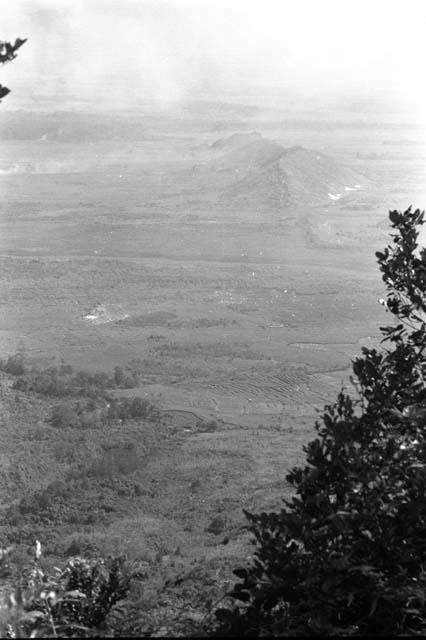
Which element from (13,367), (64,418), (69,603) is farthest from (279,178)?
(69,603)

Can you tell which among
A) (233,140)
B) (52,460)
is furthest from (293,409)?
(233,140)

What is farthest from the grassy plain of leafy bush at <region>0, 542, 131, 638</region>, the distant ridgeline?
leafy bush at <region>0, 542, 131, 638</region>

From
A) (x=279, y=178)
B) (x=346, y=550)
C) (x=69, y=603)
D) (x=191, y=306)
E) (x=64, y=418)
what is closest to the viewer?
(x=346, y=550)

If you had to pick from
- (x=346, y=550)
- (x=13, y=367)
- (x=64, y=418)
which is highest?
(x=346, y=550)

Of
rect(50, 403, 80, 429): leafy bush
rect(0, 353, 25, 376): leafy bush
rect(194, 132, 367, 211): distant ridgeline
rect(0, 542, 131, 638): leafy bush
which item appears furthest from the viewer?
rect(194, 132, 367, 211): distant ridgeline

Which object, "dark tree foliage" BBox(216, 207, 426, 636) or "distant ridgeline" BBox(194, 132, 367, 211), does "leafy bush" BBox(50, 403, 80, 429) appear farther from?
"distant ridgeline" BBox(194, 132, 367, 211)

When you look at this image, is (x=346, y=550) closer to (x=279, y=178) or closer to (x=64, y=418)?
(x=64, y=418)

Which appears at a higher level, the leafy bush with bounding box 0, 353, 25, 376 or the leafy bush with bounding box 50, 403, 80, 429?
the leafy bush with bounding box 0, 353, 25, 376

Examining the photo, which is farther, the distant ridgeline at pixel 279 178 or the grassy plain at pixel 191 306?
the distant ridgeline at pixel 279 178

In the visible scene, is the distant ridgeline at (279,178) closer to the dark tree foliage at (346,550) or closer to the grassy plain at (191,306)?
the grassy plain at (191,306)

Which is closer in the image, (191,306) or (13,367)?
(13,367)

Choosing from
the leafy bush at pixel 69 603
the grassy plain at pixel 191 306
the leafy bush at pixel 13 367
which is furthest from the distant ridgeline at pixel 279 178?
the leafy bush at pixel 69 603
